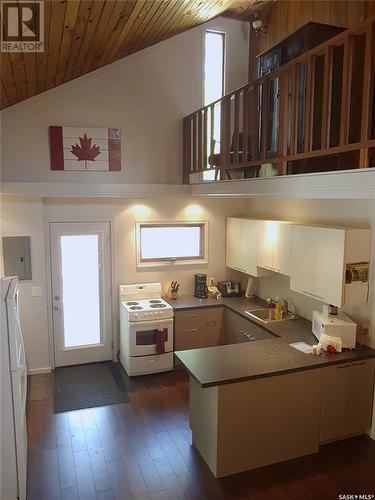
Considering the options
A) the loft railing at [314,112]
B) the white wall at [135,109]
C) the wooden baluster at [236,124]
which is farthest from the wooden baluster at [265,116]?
the white wall at [135,109]

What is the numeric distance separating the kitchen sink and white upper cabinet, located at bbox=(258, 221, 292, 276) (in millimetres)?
590

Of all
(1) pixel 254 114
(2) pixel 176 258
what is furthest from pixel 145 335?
(1) pixel 254 114

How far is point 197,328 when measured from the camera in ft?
18.0

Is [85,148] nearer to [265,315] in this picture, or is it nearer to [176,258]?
[176,258]

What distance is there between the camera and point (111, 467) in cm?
348

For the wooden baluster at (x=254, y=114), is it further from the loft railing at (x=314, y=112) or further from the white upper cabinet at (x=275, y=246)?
the white upper cabinet at (x=275, y=246)

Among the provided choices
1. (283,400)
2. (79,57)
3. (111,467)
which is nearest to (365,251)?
(283,400)

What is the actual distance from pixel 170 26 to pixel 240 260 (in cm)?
312

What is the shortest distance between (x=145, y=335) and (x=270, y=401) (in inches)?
86.2

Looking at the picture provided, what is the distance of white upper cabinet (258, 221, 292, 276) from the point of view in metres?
4.51

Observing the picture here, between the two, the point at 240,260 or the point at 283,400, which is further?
the point at 240,260

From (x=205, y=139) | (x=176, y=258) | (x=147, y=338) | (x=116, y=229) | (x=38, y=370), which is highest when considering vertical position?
(x=205, y=139)

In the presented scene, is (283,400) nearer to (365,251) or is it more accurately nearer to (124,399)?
(365,251)

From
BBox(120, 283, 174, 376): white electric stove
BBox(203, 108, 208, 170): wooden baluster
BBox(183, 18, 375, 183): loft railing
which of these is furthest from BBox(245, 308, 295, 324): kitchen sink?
BBox(203, 108, 208, 170): wooden baluster
